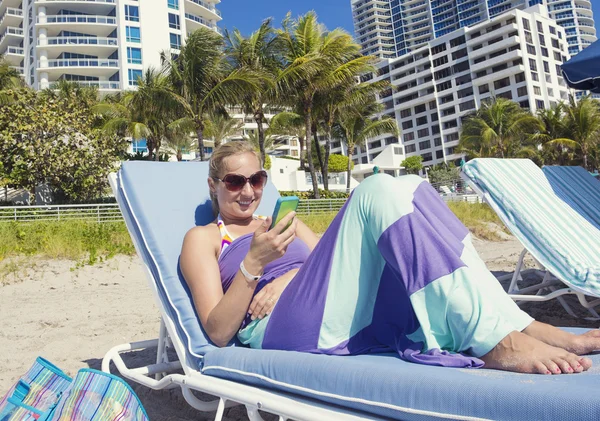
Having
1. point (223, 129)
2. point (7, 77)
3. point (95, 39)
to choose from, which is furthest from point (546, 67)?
point (7, 77)

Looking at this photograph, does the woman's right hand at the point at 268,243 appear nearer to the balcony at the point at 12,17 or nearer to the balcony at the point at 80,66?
the balcony at the point at 80,66

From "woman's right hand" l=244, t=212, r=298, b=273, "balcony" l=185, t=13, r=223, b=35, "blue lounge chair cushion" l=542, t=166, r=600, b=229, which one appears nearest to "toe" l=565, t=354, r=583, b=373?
"woman's right hand" l=244, t=212, r=298, b=273

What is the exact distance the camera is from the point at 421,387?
4.15ft

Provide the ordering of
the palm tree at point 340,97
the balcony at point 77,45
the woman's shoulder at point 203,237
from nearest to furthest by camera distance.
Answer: the woman's shoulder at point 203,237 → the palm tree at point 340,97 → the balcony at point 77,45

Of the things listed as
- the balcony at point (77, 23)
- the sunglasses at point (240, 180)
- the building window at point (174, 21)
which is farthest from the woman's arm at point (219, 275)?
the building window at point (174, 21)

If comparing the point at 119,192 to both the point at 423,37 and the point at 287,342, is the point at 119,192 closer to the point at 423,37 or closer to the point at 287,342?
the point at 287,342

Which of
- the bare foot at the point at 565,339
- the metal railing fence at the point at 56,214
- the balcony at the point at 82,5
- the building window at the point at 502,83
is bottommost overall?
the bare foot at the point at 565,339

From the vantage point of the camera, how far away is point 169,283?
91.4 inches

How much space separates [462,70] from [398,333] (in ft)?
232

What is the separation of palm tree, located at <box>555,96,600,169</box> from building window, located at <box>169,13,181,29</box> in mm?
36689

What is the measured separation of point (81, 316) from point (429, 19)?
13045 centimetres

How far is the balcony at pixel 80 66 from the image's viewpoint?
42.4 m

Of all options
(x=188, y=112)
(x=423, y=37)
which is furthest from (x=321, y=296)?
(x=423, y=37)

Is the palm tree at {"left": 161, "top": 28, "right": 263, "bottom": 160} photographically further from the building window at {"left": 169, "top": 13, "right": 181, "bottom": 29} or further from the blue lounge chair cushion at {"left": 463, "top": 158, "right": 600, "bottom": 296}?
the building window at {"left": 169, "top": 13, "right": 181, "bottom": 29}
